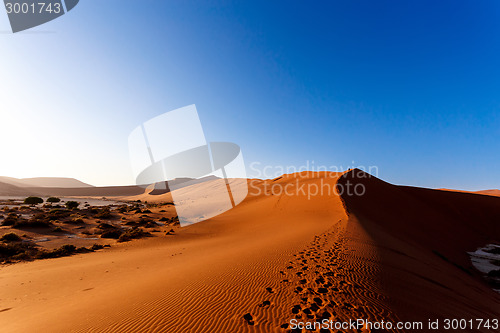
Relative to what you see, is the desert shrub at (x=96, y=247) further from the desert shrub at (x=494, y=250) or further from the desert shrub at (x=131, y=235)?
the desert shrub at (x=494, y=250)

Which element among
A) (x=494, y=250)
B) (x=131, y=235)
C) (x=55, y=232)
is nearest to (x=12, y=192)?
(x=55, y=232)

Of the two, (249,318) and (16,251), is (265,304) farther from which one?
(16,251)

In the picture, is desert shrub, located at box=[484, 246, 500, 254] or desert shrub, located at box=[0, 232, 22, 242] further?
desert shrub, located at box=[484, 246, 500, 254]

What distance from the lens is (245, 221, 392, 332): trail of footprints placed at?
4367 millimetres

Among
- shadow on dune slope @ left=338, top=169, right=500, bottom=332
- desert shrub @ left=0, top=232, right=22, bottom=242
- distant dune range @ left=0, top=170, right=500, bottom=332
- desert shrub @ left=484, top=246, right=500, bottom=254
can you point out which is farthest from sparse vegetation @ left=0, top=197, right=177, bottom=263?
desert shrub @ left=484, top=246, right=500, bottom=254

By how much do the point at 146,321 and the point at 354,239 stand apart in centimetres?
1039

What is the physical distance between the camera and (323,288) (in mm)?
5531

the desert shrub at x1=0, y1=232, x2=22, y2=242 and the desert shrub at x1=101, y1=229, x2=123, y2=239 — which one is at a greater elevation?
the desert shrub at x1=0, y1=232, x2=22, y2=242

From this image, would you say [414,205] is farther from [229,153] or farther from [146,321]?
[146,321]

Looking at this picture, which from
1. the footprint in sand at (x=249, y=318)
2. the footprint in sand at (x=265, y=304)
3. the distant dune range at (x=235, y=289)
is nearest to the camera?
the footprint in sand at (x=249, y=318)

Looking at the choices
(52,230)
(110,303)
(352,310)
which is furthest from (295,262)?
(52,230)

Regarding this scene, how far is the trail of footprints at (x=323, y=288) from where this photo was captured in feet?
14.3

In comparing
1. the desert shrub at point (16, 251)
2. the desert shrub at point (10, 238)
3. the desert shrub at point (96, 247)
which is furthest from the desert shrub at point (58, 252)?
the desert shrub at point (10, 238)

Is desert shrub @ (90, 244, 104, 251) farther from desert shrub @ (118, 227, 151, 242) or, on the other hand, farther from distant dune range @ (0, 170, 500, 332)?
desert shrub @ (118, 227, 151, 242)
